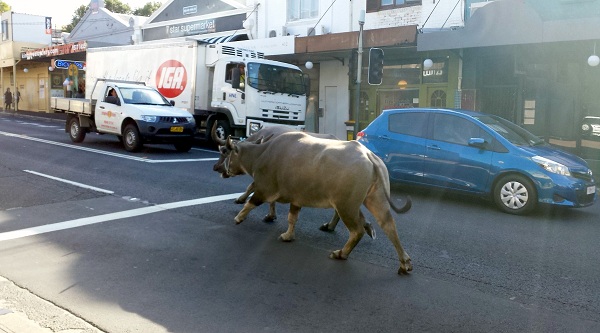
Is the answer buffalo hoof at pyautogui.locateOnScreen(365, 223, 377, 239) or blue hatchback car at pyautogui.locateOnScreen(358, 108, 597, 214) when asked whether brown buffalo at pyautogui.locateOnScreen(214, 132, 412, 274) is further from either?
blue hatchback car at pyautogui.locateOnScreen(358, 108, 597, 214)

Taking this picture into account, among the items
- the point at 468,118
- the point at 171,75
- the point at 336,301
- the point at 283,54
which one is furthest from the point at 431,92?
the point at 336,301

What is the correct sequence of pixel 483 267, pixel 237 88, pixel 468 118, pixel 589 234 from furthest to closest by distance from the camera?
pixel 237 88 → pixel 468 118 → pixel 589 234 → pixel 483 267

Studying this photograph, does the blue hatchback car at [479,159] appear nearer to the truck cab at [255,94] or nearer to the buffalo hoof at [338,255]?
the buffalo hoof at [338,255]

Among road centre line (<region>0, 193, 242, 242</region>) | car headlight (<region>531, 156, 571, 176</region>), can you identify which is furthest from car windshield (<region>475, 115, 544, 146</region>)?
road centre line (<region>0, 193, 242, 242</region>)

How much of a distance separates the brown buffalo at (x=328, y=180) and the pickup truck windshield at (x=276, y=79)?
1147cm

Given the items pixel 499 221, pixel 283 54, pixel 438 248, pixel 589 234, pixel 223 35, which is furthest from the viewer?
pixel 223 35

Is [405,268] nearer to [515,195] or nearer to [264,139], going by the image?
[264,139]

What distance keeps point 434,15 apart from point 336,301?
16093mm

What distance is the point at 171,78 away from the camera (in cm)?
2080

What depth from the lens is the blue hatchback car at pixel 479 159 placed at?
9141mm

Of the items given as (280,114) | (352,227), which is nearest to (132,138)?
(280,114)

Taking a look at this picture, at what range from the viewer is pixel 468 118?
10.1 m

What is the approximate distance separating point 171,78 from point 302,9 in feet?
21.7

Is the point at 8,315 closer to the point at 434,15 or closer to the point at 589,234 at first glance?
the point at 589,234
